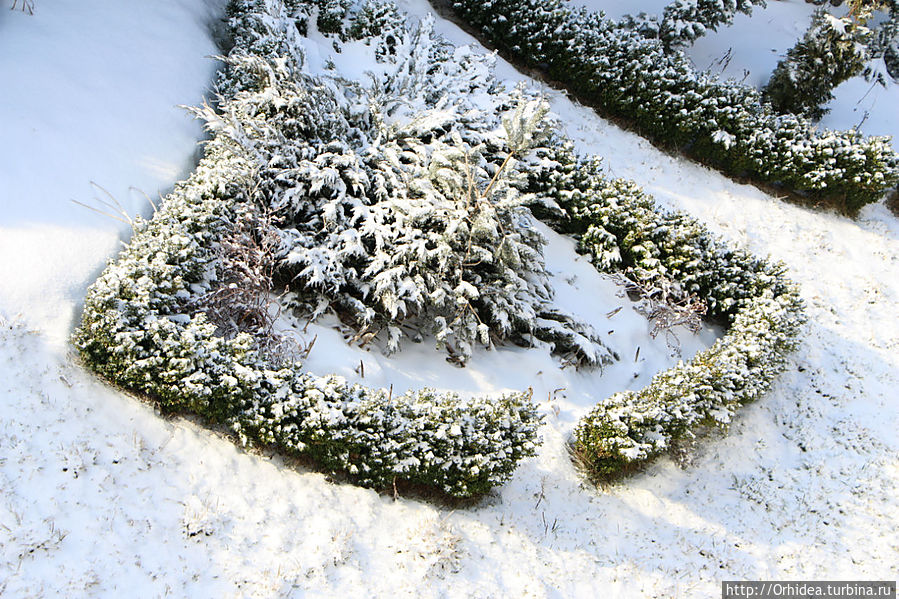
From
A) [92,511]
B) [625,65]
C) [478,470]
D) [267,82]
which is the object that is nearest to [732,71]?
[625,65]

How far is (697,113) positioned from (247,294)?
368 inches

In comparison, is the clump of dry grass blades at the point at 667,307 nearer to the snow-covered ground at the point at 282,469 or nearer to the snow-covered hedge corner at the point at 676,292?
the snow-covered hedge corner at the point at 676,292

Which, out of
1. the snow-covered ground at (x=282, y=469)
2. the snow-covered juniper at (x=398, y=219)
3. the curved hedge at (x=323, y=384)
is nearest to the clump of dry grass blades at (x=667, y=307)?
the snow-covered ground at (x=282, y=469)

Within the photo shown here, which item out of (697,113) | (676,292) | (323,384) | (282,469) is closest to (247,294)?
(323,384)

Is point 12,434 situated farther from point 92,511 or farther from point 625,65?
point 625,65

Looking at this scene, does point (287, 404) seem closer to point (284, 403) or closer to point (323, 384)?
point (284, 403)

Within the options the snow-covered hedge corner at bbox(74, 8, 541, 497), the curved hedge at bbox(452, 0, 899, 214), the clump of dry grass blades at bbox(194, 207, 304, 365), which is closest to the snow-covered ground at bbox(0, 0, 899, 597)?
the snow-covered hedge corner at bbox(74, 8, 541, 497)

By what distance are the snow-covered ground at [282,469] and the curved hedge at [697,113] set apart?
2.97 meters

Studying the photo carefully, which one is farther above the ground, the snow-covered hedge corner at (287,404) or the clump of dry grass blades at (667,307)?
the clump of dry grass blades at (667,307)

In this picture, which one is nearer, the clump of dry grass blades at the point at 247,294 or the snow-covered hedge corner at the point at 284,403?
the snow-covered hedge corner at the point at 284,403

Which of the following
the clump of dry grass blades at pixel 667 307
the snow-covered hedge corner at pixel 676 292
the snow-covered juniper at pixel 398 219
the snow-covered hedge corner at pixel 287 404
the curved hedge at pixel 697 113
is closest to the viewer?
the snow-covered hedge corner at pixel 287 404

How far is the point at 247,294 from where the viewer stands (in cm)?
622

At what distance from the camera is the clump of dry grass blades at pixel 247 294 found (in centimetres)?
613

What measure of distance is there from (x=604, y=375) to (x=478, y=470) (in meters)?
3.13
